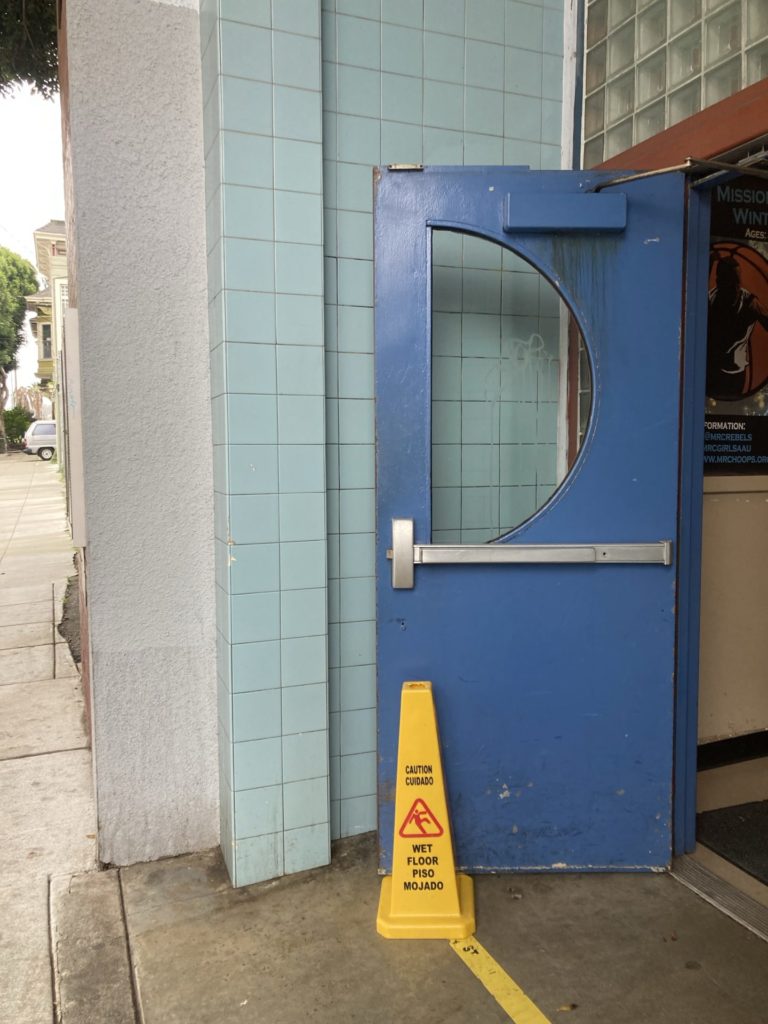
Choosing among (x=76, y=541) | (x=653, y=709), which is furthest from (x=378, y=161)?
(x=653, y=709)

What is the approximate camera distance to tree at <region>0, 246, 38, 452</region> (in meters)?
44.3

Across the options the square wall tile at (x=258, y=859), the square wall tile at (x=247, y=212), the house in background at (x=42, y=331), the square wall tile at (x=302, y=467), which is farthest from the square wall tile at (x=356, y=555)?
the house in background at (x=42, y=331)

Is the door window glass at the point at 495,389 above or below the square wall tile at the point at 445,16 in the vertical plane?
below

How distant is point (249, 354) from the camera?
9.56 ft

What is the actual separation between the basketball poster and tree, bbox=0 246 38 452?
44607mm

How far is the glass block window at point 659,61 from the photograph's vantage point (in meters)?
2.66

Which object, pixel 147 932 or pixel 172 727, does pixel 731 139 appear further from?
pixel 147 932

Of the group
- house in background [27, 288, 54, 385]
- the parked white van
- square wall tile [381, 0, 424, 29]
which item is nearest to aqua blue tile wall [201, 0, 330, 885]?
square wall tile [381, 0, 424, 29]

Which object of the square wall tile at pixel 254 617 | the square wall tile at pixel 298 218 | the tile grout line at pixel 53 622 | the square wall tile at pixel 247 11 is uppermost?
the square wall tile at pixel 247 11

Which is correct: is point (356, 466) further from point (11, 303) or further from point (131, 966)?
point (11, 303)

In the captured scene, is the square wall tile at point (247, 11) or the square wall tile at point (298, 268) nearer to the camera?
the square wall tile at point (247, 11)

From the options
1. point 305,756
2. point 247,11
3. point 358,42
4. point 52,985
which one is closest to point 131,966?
point 52,985

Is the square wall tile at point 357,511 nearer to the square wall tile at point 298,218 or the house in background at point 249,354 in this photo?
the house in background at point 249,354

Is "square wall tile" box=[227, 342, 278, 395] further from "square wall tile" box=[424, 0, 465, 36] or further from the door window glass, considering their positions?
"square wall tile" box=[424, 0, 465, 36]
